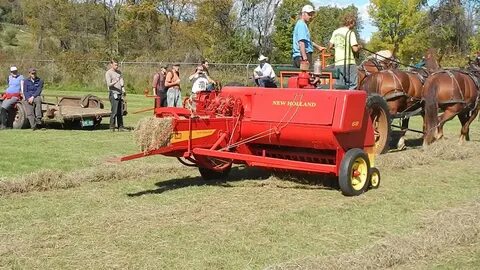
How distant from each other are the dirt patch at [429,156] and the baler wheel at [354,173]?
195cm

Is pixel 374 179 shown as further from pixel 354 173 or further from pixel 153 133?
pixel 153 133

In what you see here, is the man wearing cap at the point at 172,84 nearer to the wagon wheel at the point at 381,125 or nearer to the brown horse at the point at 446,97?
the brown horse at the point at 446,97

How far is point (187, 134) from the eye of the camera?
26.0 feet

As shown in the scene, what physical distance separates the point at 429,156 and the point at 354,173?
3461 mm

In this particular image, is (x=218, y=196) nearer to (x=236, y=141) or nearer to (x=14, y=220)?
(x=236, y=141)

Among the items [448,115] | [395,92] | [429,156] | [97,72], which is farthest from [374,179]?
[97,72]

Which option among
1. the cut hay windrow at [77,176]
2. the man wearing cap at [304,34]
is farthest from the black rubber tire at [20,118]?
the man wearing cap at [304,34]

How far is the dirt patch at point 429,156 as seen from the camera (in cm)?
1035

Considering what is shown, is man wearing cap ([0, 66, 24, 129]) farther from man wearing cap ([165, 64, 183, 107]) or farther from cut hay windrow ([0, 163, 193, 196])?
cut hay windrow ([0, 163, 193, 196])

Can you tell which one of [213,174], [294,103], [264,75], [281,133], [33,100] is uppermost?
[264,75]

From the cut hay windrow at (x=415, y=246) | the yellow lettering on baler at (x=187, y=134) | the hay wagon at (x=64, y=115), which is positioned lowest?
the cut hay windrow at (x=415, y=246)

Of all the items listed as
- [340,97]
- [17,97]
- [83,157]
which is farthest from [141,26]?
[340,97]

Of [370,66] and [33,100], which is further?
[33,100]

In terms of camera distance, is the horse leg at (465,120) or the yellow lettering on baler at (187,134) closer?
the yellow lettering on baler at (187,134)
